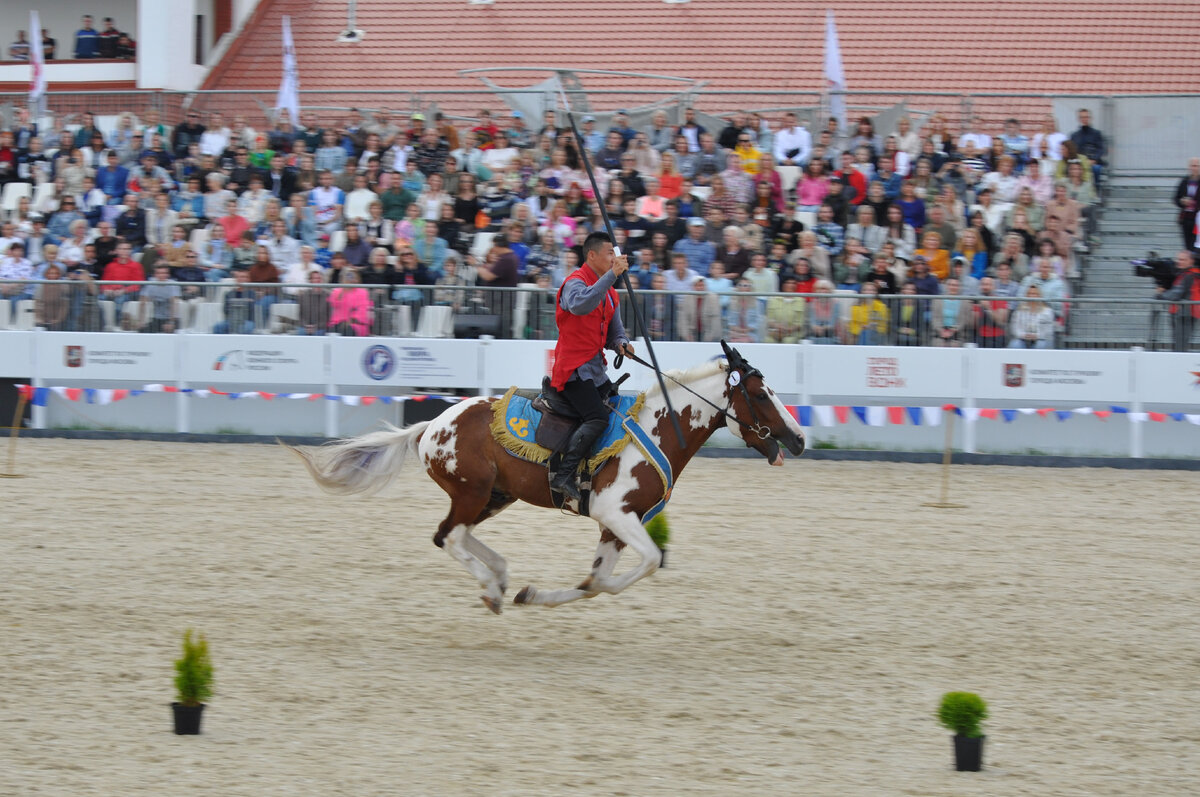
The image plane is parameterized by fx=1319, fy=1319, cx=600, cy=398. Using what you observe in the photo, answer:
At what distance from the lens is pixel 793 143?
1955 cm

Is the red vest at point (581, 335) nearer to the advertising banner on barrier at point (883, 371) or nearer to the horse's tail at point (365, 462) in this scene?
the horse's tail at point (365, 462)

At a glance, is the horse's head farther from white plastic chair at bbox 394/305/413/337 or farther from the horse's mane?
white plastic chair at bbox 394/305/413/337

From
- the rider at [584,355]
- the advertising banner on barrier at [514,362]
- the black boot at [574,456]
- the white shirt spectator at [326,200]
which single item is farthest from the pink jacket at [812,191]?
the black boot at [574,456]

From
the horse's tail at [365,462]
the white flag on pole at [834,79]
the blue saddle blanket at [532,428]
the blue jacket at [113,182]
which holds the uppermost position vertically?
the white flag on pole at [834,79]

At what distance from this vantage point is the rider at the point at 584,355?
26.2 feet

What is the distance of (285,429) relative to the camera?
54.9ft

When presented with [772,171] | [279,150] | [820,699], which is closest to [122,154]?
Result: [279,150]

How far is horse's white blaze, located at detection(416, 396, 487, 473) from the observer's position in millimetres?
8375

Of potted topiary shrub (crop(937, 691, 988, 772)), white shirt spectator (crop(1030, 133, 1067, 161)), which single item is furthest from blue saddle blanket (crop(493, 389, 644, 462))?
white shirt spectator (crop(1030, 133, 1067, 161))

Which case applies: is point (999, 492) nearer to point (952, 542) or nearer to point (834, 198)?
point (952, 542)

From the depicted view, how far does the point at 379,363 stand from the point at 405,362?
13.0 inches

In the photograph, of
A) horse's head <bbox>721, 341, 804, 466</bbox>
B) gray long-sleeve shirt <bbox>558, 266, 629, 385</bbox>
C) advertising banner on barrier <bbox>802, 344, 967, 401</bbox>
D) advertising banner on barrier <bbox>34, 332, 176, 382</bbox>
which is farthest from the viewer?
advertising banner on barrier <bbox>34, 332, 176, 382</bbox>

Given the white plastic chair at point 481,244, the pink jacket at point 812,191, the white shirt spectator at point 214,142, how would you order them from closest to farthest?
1. the white plastic chair at point 481,244
2. the pink jacket at point 812,191
3. the white shirt spectator at point 214,142

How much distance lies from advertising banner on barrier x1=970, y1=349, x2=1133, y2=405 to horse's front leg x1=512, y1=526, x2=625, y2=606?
8570 millimetres
